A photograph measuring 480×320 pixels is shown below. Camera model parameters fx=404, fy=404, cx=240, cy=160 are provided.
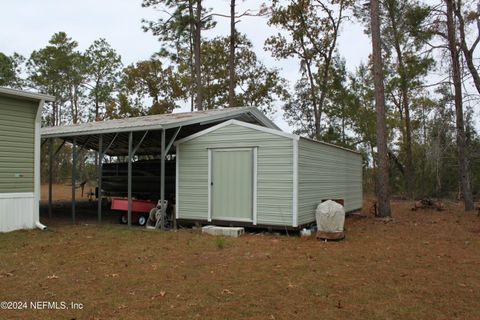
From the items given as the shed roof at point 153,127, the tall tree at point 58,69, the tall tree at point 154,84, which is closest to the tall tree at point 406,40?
the shed roof at point 153,127

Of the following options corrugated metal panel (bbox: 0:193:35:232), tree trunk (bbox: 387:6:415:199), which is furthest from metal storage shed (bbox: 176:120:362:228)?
tree trunk (bbox: 387:6:415:199)

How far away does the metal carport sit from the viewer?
978 cm

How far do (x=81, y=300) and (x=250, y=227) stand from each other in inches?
208

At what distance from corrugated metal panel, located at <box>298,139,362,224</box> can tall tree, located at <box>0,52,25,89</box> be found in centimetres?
3320

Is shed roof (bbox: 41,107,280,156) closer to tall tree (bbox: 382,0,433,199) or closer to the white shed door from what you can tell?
the white shed door

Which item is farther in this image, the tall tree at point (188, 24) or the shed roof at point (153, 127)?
the tall tree at point (188, 24)

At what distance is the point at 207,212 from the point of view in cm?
986

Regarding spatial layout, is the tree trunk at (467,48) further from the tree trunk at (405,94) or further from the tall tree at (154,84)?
the tall tree at (154,84)

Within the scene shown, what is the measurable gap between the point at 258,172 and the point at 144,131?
3.65 metres

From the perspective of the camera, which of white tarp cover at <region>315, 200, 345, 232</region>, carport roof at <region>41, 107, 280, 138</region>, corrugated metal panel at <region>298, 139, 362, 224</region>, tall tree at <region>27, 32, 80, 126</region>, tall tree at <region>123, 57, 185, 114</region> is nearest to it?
white tarp cover at <region>315, 200, 345, 232</region>

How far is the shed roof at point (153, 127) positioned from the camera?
392 inches

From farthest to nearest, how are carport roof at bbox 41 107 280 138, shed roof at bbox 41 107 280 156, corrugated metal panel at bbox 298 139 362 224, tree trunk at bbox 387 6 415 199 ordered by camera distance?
tree trunk at bbox 387 6 415 199
shed roof at bbox 41 107 280 156
carport roof at bbox 41 107 280 138
corrugated metal panel at bbox 298 139 362 224

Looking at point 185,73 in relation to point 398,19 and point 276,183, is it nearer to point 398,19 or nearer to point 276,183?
point 398,19

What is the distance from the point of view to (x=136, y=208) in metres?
11.1
